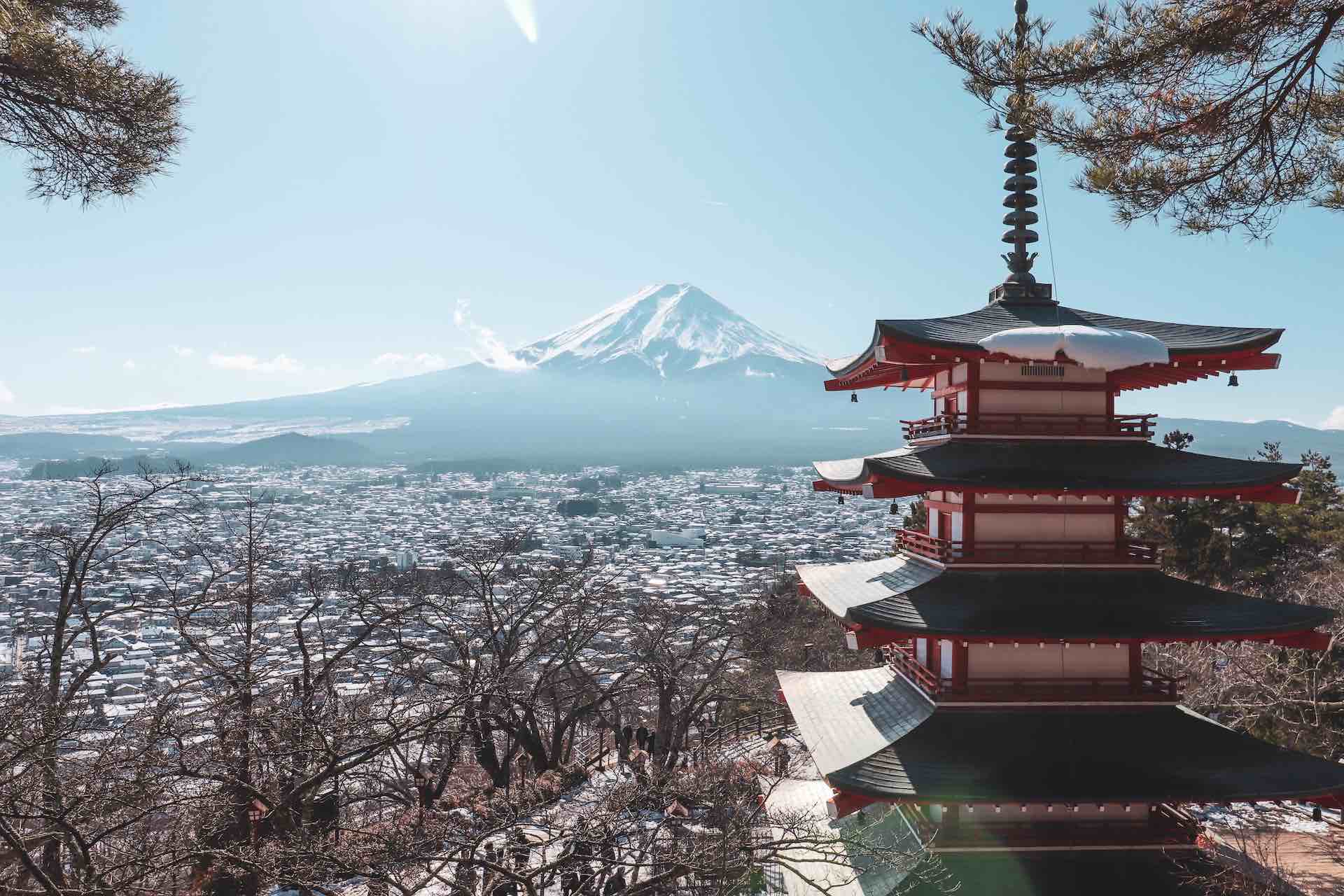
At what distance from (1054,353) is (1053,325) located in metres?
1.34

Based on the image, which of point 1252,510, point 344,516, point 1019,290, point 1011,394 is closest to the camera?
point 1011,394

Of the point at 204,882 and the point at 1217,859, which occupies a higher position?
the point at 1217,859

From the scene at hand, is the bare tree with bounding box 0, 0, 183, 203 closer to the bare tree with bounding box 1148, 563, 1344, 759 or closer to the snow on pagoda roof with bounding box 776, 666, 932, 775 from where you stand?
the snow on pagoda roof with bounding box 776, 666, 932, 775

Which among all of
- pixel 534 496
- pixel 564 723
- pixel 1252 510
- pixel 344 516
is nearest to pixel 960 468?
pixel 564 723

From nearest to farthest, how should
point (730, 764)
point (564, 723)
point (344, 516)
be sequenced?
point (730, 764)
point (564, 723)
point (344, 516)

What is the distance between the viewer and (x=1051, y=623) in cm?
883

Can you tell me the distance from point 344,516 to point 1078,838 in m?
74.7

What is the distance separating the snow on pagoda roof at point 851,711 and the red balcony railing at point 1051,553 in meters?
1.92

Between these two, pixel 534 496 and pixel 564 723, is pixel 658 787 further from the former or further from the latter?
pixel 534 496

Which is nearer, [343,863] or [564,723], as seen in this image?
[343,863]

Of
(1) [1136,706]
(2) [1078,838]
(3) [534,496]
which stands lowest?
(3) [534,496]

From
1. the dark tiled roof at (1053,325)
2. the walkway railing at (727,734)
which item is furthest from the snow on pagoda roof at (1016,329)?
the walkway railing at (727,734)

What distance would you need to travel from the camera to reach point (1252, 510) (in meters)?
26.4

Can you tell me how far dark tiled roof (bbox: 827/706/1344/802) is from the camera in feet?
26.4
